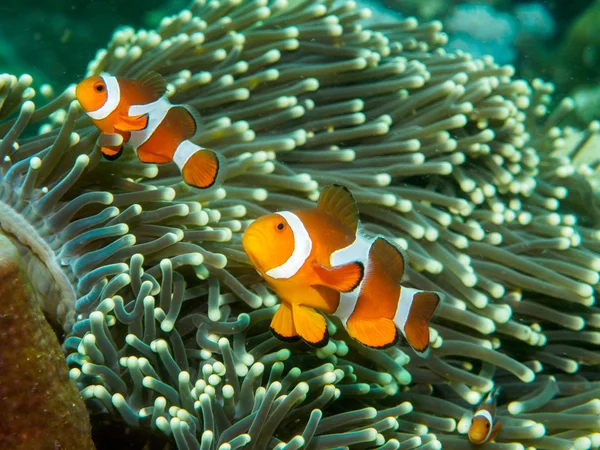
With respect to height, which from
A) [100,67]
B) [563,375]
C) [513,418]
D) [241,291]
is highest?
[100,67]

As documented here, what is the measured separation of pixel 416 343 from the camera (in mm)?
1491

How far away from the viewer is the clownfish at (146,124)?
5.65 ft

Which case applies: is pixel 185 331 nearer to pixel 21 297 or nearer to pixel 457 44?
pixel 21 297

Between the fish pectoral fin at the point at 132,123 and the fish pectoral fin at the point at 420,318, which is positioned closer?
the fish pectoral fin at the point at 420,318

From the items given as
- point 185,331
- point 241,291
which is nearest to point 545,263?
point 241,291

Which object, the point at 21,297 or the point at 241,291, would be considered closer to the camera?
the point at 21,297

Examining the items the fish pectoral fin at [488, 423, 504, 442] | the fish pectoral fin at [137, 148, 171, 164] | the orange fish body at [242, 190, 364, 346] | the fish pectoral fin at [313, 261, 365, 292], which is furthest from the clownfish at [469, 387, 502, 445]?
the fish pectoral fin at [137, 148, 171, 164]

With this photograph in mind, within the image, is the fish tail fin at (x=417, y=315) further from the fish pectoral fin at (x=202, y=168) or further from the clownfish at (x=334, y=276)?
the fish pectoral fin at (x=202, y=168)

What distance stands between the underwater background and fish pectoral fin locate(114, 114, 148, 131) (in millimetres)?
134

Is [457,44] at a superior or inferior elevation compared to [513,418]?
superior

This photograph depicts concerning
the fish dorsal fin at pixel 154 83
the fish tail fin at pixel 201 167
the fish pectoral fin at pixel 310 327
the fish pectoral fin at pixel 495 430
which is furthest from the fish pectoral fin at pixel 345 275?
the fish pectoral fin at pixel 495 430

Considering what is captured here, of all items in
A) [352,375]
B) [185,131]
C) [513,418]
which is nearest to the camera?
[185,131]

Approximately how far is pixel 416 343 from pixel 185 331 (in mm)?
740

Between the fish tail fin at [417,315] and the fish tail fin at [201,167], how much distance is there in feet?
2.12
